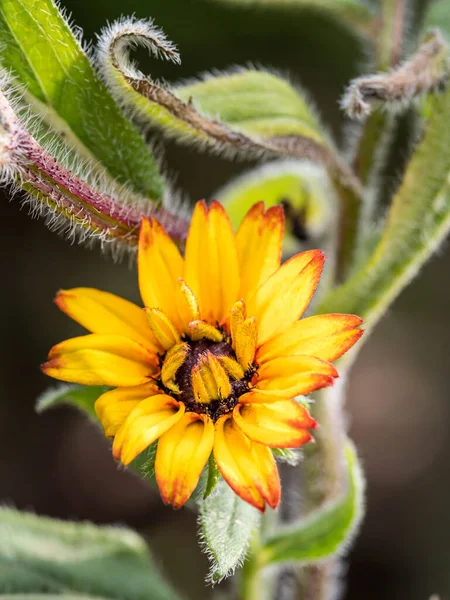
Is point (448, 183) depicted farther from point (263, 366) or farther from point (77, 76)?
point (77, 76)

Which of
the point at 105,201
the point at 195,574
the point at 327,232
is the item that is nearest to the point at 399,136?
the point at 327,232

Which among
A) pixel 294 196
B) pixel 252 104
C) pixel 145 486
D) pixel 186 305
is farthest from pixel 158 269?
pixel 145 486

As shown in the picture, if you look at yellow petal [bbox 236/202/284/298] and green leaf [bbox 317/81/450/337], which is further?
green leaf [bbox 317/81/450/337]

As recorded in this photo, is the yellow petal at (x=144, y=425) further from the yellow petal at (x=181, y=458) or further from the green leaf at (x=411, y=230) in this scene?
the green leaf at (x=411, y=230)

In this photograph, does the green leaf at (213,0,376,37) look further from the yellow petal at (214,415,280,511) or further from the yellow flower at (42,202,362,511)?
the yellow petal at (214,415,280,511)

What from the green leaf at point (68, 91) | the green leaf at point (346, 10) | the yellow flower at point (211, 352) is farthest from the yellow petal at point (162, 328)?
the green leaf at point (346, 10)

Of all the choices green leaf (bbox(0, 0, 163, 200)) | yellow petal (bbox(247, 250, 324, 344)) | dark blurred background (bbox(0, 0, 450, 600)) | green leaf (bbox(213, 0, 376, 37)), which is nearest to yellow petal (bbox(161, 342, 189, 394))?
yellow petal (bbox(247, 250, 324, 344))
